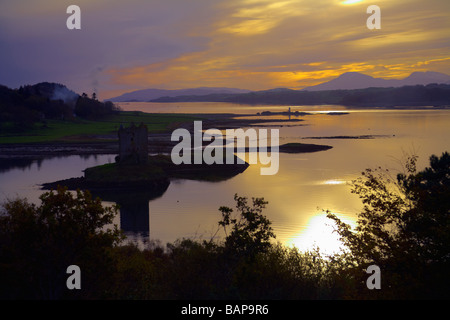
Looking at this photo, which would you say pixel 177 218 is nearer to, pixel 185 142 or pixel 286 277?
pixel 286 277

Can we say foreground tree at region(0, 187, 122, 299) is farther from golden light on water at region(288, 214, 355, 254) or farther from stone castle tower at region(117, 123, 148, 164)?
stone castle tower at region(117, 123, 148, 164)

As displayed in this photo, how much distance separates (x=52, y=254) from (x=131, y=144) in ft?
124

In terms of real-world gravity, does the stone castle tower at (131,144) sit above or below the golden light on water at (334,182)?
above

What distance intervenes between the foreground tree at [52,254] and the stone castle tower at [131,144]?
36242 mm

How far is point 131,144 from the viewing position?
50406mm

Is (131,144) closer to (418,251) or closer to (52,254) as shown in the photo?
(52,254)

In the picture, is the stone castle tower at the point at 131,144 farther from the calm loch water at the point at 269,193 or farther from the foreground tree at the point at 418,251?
the foreground tree at the point at 418,251

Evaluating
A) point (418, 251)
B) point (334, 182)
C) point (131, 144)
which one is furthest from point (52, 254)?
point (334, 182)

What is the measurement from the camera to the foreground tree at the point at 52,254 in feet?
42.7

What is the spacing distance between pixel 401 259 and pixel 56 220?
11042 mm

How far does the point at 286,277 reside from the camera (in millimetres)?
15125

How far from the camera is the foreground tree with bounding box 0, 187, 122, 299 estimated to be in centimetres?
1302

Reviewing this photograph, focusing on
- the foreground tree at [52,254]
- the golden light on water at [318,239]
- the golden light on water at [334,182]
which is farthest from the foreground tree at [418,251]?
the golden light on water at [334,182]

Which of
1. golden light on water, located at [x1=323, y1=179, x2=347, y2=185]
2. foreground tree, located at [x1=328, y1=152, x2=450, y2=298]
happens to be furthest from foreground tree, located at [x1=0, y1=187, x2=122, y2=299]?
golden light on water, located at [x1=323, y1=179, x2=347, y2=185]
